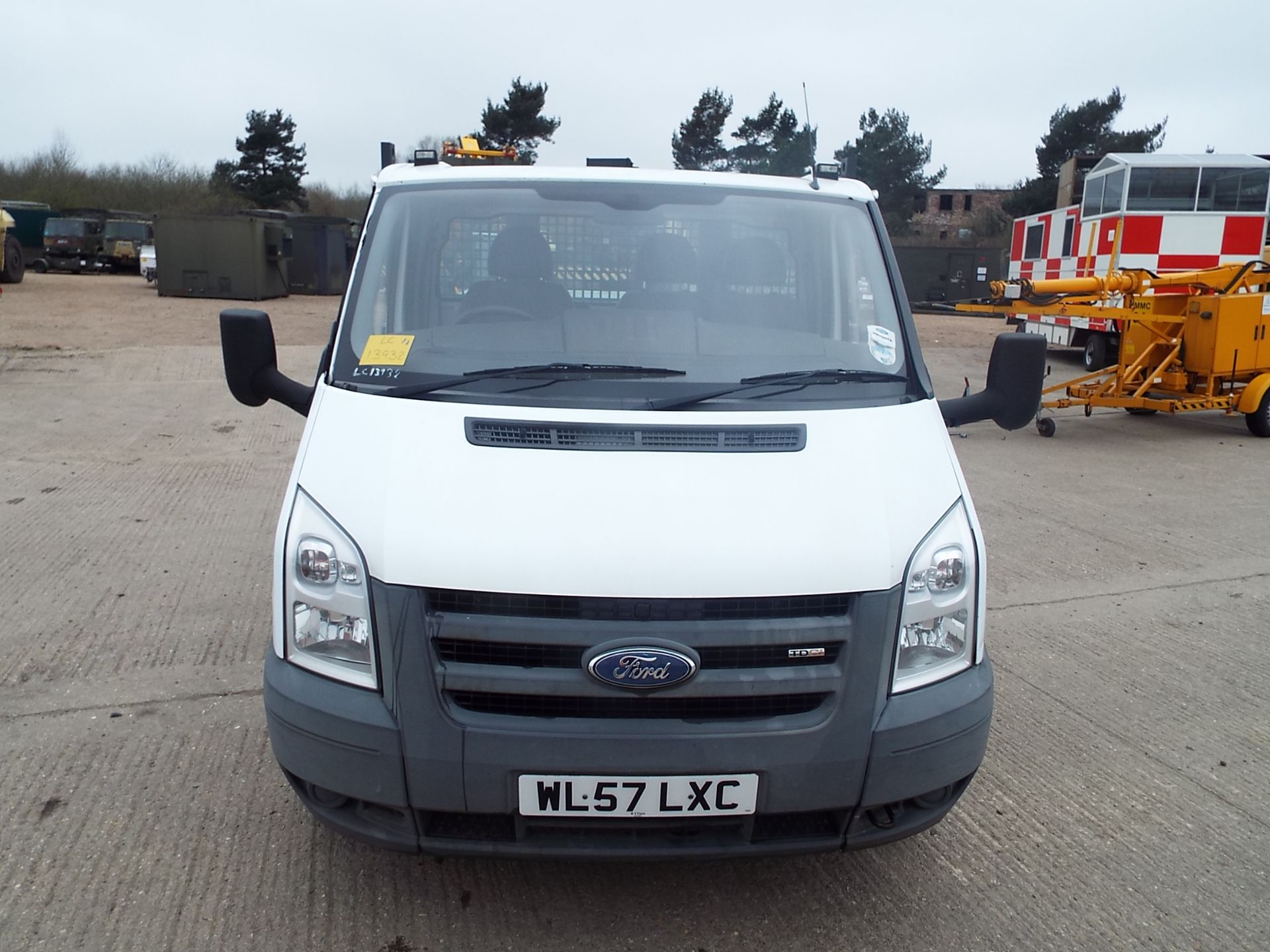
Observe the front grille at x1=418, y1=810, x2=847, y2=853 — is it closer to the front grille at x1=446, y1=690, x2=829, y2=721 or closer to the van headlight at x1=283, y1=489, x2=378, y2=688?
the front grille at x1=446, y1=690, x2=829, y2=721

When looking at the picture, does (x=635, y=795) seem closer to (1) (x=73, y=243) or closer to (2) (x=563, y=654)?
(2) (x=563, y=654)

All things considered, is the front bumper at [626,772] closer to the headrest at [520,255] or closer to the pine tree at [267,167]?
the headrest at [520,255]

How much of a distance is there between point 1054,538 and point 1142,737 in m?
2.75

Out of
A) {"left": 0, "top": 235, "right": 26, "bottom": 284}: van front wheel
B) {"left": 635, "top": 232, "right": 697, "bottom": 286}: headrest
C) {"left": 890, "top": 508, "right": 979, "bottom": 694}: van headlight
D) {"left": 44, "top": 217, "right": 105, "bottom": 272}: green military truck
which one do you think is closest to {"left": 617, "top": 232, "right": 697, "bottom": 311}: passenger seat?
{"left": 635, "top": 232, "right": 697, "bottom": 286}: headrest

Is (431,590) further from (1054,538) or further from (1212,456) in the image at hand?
(1212,456)

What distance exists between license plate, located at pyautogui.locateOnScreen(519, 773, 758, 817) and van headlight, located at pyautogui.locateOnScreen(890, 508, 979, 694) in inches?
17.3

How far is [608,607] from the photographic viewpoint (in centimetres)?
225

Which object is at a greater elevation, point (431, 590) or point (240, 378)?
point (240, 378)

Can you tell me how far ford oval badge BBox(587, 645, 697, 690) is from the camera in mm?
2211

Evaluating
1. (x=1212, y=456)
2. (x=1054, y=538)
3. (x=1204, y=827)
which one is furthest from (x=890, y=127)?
(x=1204, y=827)

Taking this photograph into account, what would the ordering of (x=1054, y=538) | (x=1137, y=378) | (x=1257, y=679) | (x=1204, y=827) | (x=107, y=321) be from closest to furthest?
(x=1204, y=827) < (x=1257, y=679) < (x=1054, y=538) < (x=1137, y=378) < (x=107, y=321)

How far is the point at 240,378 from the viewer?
3.28 metres

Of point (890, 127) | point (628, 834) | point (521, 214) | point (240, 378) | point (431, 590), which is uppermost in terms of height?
point (890, 127)

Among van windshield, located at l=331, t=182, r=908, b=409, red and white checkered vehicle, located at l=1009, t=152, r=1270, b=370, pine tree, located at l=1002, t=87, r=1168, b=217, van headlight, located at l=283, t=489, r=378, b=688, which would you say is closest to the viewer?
van headlight, located at l=283, t=489, r=378, b=688
